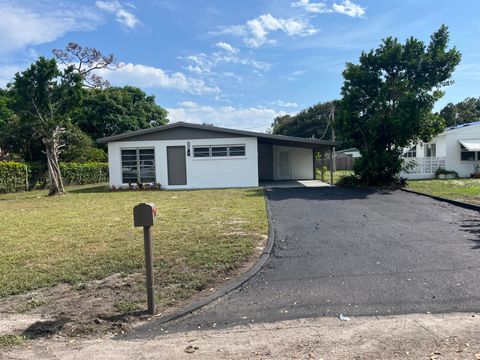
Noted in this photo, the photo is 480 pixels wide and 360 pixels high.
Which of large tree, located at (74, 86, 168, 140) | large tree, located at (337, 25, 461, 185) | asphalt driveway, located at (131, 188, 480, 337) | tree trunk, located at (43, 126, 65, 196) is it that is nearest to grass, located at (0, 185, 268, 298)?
asphalt driveway, located at (131, 188, 480, 337)

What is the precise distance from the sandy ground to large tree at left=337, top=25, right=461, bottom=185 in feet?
48.5

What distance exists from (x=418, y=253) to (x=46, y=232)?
23.6 ft

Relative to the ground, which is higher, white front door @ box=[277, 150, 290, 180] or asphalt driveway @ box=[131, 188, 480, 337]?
white front door @ box=[277, 150, 290, 180]

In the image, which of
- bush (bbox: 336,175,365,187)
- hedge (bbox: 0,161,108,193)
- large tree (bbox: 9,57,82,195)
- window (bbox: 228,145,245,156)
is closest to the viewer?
large tree (bbox: 9,57,82,195)

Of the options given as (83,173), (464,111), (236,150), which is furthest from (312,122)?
(236,150)

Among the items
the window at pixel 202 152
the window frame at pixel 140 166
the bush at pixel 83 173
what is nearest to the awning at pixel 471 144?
the window at pixel 202 152

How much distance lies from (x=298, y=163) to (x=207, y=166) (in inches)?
357

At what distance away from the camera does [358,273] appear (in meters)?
5.30

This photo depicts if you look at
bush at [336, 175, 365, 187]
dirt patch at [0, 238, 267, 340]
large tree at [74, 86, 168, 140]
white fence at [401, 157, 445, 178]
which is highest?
large tree at [74, 86, 168, 140]

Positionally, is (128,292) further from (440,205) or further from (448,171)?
(448,171)

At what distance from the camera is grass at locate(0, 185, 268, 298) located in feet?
17.6

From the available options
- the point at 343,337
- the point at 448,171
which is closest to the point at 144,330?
the point at 343,337

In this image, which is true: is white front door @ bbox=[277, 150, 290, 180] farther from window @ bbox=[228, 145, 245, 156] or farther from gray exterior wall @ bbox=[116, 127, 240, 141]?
gray exterior wall @ bbox=[116, 127, 240, 141]

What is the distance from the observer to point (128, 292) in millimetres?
4809
